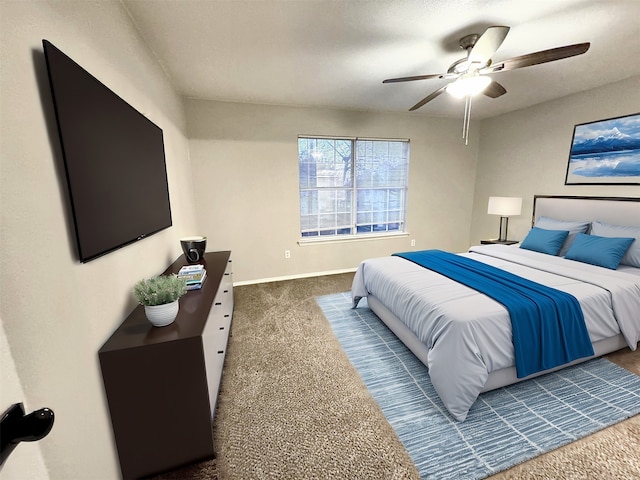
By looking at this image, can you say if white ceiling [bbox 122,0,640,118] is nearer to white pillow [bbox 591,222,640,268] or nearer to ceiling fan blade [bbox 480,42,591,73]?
ceiling fan blade [bbox 480,42,591,73]

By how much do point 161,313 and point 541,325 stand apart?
2370mm

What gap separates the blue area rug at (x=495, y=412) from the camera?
1.44m

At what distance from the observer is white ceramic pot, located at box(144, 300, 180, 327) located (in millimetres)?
1366

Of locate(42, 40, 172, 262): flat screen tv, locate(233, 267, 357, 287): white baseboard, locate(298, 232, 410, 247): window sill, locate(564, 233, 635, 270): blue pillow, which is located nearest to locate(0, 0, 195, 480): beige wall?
locate(42, 40, 172, 262): flat screen tv

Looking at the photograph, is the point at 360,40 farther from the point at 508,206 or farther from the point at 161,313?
the point at 508,206

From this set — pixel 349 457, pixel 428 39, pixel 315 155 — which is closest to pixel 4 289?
pixel 349 457

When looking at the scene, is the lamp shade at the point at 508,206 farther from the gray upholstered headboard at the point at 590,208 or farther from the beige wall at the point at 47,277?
the beige wall at the point at 47,277

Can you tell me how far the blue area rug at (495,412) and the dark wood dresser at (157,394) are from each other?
3.83 ft

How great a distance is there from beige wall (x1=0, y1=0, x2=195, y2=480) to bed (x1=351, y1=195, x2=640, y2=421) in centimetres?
185

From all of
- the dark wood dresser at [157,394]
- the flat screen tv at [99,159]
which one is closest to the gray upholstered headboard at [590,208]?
the dark wood dresser at [157,394]

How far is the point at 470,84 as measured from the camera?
7.07 feet

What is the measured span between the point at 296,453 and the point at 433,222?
4378mm

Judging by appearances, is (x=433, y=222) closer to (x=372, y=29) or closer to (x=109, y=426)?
(x=372, y=29)

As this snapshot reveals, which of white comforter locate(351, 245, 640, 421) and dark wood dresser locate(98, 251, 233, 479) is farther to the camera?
white comforter locate(351, 245, 640, 421)
